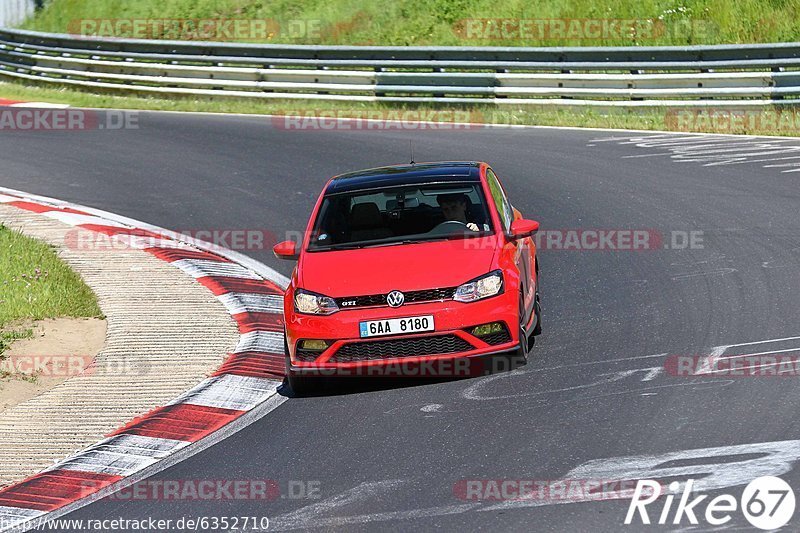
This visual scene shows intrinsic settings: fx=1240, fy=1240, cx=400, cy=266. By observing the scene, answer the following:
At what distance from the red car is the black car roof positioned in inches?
1.3

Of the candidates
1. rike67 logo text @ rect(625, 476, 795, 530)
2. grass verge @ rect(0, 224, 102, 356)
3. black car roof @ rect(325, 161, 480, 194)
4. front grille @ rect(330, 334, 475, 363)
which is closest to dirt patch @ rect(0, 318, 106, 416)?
grass verge @ rect(0, 224, 102, 356)

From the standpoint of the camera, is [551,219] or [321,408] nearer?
[321,408]

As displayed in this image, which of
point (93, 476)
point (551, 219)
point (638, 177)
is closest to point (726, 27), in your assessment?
point (638, 177)

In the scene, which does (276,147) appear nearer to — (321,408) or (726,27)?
(726,27)


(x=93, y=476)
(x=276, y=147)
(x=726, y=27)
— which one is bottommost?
(x=93, y=476)

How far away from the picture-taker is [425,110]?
2284 cm

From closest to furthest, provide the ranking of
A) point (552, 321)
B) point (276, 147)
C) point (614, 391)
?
1. point (614, 391)
2. point (552, 321)
3. point (276, 147)

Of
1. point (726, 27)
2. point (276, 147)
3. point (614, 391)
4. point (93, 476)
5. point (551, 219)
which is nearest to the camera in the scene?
point (93, 476)

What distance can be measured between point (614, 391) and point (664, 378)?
0.42 m

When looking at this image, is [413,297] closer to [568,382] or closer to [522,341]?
[522,341]

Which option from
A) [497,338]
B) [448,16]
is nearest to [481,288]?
[497,338]

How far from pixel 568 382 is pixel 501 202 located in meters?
2.25

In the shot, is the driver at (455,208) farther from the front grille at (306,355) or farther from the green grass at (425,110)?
the green grass at (425,110)

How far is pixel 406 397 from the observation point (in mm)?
8430
